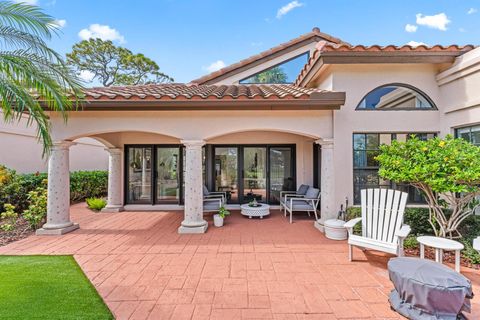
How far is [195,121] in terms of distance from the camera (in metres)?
6.80

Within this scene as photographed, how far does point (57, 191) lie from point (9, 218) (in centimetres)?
328

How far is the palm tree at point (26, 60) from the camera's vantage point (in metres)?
4.39

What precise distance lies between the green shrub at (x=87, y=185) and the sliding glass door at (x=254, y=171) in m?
Answer: 6.74

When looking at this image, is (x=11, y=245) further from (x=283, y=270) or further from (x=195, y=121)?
(x=283, y=270)

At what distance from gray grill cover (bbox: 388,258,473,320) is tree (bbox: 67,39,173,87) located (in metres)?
26.5

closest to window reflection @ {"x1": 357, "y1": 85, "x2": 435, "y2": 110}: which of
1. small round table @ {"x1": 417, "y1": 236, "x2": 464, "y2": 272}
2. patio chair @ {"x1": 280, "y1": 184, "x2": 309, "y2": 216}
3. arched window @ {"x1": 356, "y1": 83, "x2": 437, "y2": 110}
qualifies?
arched window @ {"x1": 356, "y1": 83, "x2": 437, "y2": 110}

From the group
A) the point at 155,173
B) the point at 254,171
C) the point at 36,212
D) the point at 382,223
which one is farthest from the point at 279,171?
the point at 36,212

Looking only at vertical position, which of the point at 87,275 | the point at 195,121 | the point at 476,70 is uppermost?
the point at 476,70

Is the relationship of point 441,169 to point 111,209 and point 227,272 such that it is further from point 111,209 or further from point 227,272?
point 111,209

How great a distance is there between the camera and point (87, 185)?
12.8 meters

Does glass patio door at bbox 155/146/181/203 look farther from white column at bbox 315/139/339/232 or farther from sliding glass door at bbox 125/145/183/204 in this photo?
white column at bbox 315/139/339/232

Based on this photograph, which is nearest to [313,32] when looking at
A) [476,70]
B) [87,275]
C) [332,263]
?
[476,70]

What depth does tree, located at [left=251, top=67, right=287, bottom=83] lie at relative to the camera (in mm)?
11852

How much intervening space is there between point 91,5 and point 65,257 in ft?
34.2
